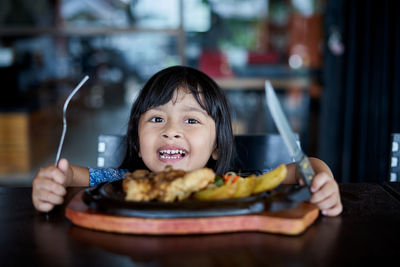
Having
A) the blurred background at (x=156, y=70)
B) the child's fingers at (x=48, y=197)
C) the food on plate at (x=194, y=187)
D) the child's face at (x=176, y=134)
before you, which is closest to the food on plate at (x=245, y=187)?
the food on plate at (x=194, y=187)

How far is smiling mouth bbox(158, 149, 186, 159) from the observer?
1.27 metres

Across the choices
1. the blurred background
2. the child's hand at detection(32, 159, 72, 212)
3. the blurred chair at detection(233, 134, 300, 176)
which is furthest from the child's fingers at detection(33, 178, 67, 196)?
the blurred background

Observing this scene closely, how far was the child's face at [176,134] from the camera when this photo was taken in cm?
125

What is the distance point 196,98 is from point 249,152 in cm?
32

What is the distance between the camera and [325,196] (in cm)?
88

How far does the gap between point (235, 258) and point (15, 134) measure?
387 cm

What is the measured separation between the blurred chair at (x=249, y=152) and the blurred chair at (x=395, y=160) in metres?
0.31

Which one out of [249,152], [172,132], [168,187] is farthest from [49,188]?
[249,152]

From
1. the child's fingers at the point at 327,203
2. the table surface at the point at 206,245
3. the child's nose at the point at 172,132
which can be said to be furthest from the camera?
the child's nose at the point at 172,132

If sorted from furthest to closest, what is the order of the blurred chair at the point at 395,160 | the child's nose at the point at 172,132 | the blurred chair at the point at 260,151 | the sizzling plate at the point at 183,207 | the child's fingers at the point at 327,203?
the blurred chair at the point at 260,151, the blurred chair at the point at 395,160, the child's nose at the point at 172,132, the child's fingers at the point at 327,203, the sizzling plate at the point at 183,207

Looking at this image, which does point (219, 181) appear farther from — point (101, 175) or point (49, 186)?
point (101, 175)

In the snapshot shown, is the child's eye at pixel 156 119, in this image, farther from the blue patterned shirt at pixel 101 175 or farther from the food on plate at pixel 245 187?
the food on plate at pixel 245 187

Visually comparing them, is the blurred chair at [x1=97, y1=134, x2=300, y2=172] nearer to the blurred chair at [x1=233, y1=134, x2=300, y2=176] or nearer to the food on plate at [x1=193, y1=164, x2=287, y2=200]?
the blurred chair at [x1=233, y1=134, x2=300, y2=176]

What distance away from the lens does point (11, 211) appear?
93 cm
